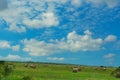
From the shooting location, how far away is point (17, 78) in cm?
4775

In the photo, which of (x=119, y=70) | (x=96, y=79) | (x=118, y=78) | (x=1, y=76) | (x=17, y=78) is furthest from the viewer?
(x=119, y=70)

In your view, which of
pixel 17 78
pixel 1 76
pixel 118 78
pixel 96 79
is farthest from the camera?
pixel 118 78

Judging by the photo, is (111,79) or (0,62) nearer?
(0,62)

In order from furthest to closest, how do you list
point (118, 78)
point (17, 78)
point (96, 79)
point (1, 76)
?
point (118, 78) → point (96, 79) → point (17, 78) → point (1, 76)

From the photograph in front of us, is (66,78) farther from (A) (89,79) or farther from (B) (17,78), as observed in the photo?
(B) (17,78)

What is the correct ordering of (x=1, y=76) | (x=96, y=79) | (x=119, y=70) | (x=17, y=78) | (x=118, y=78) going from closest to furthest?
(x=1, y=76)
(x=17, y=78)
(x=96, y=79)
(x=118, y=78)
(x=119, y=70)

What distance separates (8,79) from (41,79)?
5.15 m

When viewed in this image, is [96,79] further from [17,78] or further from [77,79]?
[17,78]

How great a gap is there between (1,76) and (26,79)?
295cm

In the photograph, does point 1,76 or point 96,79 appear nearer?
point 1,76

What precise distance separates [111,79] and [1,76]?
17372 millimetres

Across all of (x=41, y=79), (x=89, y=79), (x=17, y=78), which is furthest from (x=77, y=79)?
(x=17, y=78)

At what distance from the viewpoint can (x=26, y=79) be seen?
43.5 metres

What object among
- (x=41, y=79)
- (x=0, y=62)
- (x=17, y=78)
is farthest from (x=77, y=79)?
(x=0, y=62)
